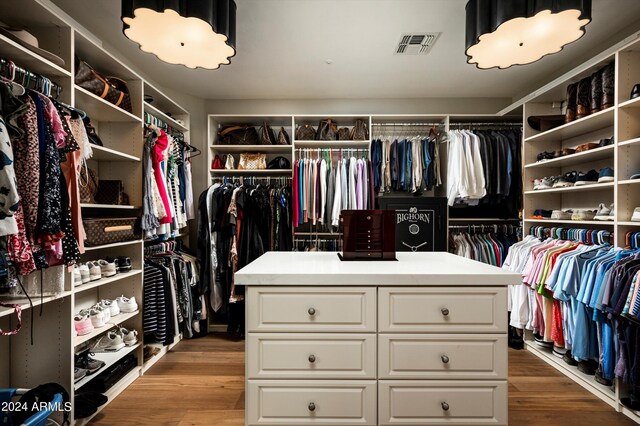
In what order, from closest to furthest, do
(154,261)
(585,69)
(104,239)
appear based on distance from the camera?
(104,239), (585,69), (154,261)

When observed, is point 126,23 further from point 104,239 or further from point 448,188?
point 448,188

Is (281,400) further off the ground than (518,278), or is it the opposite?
(518,278)

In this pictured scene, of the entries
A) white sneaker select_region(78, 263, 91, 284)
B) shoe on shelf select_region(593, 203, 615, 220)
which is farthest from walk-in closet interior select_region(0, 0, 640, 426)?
shoe on shelf select_region(593, 203, 615, 220)

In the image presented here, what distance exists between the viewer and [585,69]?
233cm

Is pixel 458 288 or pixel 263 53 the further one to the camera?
pixel 263 53

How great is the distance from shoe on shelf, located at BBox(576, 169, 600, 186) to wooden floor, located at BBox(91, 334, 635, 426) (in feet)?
5.01

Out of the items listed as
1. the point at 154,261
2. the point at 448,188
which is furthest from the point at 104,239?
the point at 448,188

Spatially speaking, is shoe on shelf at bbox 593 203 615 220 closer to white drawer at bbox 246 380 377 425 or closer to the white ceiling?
the white ceiling

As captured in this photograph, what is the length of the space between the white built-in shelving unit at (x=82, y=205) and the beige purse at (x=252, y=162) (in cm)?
118

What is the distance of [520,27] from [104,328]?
312cm

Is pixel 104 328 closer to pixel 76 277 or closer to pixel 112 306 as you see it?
pixel 112 306

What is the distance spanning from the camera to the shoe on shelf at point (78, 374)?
186 centimetres

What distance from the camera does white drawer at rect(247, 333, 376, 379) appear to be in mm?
1364

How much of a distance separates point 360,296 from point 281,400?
22.0 inches
